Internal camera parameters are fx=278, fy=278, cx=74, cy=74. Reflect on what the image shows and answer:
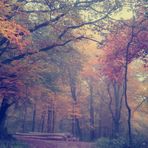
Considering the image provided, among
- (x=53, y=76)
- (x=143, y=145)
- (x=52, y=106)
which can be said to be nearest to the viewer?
(x=143, y=145)

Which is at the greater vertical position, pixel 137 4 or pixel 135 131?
pixel 137 4

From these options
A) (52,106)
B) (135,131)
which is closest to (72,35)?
(52,106)

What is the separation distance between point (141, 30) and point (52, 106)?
18.6m

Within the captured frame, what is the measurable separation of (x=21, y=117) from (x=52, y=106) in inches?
553

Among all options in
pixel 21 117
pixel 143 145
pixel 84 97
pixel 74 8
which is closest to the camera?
pixel 74 8

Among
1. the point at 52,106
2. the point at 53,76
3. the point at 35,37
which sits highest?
the point at 35,37

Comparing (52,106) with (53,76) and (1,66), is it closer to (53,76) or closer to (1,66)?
(53,76)

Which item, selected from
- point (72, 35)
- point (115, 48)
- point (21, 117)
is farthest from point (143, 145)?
point (21, 117)

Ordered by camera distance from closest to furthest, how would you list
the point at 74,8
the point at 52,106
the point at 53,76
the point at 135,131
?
the point at 74,8 → the point at 53,76 → the point at 52,106 → the point at 135,131

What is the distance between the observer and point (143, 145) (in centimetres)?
1762

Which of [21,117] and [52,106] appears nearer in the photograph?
[52,106]

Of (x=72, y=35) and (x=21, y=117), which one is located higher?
(x=72, y=35)

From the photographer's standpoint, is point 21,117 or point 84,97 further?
point 21,117

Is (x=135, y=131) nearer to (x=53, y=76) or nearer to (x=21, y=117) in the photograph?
(x=53, y=76)
